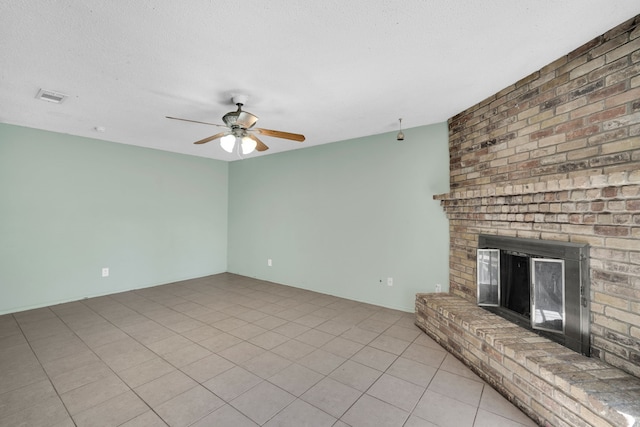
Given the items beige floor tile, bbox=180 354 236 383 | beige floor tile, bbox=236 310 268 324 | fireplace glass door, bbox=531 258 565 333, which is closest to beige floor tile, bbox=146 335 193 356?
beige floor tile, bbox=180 354 236 383

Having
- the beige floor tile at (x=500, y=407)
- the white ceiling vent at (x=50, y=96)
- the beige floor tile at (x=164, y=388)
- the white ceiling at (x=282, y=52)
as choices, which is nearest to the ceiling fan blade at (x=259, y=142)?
the white ceiling at (x=282, y=52)

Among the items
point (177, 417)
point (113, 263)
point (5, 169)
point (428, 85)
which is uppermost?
point (428, 85)

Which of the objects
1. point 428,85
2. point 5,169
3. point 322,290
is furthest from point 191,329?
point 428,85

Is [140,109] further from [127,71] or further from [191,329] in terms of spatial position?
[191,329]

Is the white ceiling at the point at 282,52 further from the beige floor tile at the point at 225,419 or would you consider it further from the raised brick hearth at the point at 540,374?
the beige floor tile at the point at 225,419

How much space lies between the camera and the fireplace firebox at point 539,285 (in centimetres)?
190

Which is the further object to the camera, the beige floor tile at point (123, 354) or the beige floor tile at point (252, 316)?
the beige floor tile at point (252, 316)

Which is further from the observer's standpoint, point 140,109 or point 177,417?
point 140,109

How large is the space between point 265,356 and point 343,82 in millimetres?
2565

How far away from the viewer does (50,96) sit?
2635 millimetres

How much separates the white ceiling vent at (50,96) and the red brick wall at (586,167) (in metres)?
4.15

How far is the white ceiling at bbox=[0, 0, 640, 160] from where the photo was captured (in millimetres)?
1535

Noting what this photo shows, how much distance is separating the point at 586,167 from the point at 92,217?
5.80 m

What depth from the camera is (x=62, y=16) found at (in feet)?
5.18
